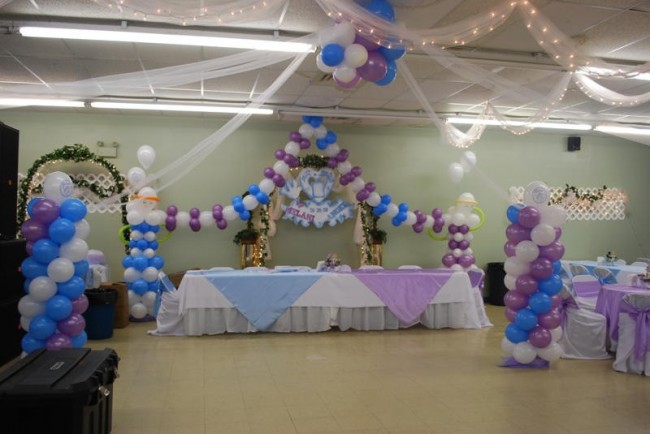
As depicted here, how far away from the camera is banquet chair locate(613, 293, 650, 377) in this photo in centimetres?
487

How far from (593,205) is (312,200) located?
5.32 meters

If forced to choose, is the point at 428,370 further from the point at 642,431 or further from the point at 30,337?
the point at 30,337

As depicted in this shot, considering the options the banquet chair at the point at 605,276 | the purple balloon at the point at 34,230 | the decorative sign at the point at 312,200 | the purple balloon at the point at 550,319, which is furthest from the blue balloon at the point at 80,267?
the banquet chair at the point at 605,276

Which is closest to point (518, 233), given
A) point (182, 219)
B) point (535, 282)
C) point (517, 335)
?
point (535, 282)

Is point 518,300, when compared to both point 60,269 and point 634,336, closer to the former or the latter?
point 634,336

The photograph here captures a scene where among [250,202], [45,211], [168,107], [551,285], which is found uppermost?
[168,107]

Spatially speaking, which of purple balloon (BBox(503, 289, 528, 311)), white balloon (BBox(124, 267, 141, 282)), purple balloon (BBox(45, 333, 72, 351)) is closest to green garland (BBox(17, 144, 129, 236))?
white balloon (BBox(124, 267, 141, 282))

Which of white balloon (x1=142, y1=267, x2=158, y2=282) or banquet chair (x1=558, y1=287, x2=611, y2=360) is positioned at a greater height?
white balloon (x1=142, y1=267, x2=158, y2=282)

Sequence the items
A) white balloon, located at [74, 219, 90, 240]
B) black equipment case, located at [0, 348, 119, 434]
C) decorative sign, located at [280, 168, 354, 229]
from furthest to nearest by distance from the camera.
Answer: decorative sign, located at [280, 168, 354, 229], white balloon, located at [74, 219, 90, 240], black equipment case, located at [0, 348, 119, 434]

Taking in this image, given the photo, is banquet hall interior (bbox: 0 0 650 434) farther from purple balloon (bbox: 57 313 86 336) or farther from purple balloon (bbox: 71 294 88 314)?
purple balloon (bbox: 71 294 88 314)

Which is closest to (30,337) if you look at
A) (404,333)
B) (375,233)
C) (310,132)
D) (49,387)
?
(49,387)

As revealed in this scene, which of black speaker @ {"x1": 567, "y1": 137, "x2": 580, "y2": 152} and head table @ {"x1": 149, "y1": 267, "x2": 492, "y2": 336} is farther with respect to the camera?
black speaker @ {"x1": 567, "y1": 137, "x2": 580, "y2": 152}

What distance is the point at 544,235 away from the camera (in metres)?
4.99

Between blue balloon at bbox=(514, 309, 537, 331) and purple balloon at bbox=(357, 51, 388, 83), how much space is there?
2628mm
